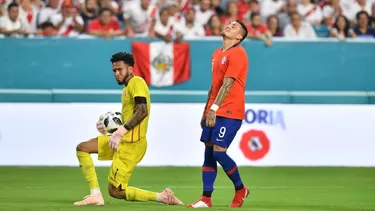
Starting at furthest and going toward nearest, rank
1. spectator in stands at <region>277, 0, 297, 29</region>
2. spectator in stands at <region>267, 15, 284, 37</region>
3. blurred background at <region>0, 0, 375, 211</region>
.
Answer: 1. spectator in stands at <region>277, 0, 297, 29</region>
2. spectator in stands at <region>267, 15, 284, 37</region>
3. blurred background at <region>0, 0, 375, 211</region>

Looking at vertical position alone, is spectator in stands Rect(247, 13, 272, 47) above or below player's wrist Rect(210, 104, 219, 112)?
below

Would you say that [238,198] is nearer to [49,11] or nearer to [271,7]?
[49,11]

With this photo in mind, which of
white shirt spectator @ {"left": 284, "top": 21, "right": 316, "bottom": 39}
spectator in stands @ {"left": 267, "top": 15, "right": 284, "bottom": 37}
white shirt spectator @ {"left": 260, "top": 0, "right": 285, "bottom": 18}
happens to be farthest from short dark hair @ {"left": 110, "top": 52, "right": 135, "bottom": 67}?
white shirt spectator @ {"left": 260, "top": 0, "right": 285, "bottom": 18}

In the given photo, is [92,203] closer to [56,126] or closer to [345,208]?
[345,208]

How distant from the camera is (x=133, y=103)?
37.1 feet

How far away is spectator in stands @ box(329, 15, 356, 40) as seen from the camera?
21.9 m

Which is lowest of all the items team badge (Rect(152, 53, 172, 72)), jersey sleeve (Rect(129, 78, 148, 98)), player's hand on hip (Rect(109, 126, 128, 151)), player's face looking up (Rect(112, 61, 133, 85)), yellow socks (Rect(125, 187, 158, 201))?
yellow socks (Rect(125, 187, 158, 201))

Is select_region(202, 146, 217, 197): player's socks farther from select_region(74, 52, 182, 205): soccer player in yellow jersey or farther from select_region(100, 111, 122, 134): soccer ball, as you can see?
select_region(100, 111, 122, 134): soccer ball

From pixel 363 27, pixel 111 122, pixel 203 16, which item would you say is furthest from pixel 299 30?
pixel 111 122

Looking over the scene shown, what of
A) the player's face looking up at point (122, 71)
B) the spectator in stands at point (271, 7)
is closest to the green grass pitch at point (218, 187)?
the player's face looking up at point (122, 71)

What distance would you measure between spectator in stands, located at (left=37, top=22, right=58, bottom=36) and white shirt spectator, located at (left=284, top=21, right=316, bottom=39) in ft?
16.3

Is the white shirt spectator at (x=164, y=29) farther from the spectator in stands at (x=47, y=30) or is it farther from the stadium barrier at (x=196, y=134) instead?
the stadium barrier at (x=196, y=134)

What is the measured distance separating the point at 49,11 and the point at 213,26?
3.42 m

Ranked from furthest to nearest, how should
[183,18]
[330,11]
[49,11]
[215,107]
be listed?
[330,11], [183,18], [49,11], [215,107]
